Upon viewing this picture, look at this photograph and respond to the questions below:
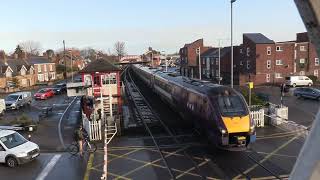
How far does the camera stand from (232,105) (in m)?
16.6

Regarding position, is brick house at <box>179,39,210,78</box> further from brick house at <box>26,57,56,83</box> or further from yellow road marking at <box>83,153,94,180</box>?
yellow road marking at <box>83,153,94,180</box>

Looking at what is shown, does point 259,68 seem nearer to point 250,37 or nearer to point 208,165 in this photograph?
point 250,37

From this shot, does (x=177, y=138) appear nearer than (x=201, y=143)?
No

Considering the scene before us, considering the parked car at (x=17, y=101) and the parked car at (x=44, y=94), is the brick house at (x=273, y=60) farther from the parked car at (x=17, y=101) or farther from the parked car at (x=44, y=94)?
the parked car at (x=17, y=101)

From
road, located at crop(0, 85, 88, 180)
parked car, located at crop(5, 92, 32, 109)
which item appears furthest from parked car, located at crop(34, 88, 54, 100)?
road, located at crop(0, 85, 88, 180)

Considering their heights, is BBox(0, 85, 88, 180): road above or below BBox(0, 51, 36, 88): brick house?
below

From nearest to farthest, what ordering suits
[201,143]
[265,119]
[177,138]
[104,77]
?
[201,143] < [177,138] < [265,119] < [104,77]

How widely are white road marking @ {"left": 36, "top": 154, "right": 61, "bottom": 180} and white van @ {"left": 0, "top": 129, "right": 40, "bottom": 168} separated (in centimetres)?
85

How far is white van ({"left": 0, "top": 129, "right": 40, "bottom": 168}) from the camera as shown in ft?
53.4

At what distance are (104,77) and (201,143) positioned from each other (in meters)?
11.5

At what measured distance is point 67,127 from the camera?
83.9ft

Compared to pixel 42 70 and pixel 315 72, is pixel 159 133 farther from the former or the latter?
pixel 42 70

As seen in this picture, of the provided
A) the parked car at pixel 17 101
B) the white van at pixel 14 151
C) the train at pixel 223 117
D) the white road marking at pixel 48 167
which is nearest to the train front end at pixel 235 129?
the train at pixel 223 117

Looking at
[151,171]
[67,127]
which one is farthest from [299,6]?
[67,127]
